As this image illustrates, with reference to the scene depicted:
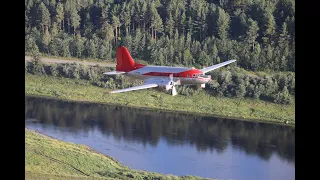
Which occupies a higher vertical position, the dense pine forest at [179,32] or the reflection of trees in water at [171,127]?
the dense pine forest at [179,32]

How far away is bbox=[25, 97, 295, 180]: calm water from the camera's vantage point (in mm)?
6164

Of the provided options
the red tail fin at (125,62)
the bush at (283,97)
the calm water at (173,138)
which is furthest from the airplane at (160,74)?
the bush at (283,97)

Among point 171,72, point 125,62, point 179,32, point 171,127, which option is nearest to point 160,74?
point 171,72

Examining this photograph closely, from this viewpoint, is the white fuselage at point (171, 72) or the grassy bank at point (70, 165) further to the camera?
the grassy bank at point (70, 165)

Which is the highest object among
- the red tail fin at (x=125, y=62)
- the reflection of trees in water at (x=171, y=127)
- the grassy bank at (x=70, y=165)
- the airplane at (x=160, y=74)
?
the red tail fin at (x=125, y=62)

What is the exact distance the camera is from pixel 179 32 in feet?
24.7

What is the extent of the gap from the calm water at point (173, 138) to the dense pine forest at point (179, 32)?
3.16 ft

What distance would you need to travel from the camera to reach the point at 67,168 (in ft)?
18.5

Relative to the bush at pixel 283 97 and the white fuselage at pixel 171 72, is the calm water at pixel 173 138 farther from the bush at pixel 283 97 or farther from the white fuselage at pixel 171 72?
the white fuselage at pixel 171 72

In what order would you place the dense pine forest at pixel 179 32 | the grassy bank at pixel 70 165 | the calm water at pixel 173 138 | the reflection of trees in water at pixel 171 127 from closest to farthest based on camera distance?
the grassy bank at pixel 70 165 < the calm water at pixel 173 138 < the reflection of trees in water at pixel 171 127 < the dense pine forest at pixel 179 32

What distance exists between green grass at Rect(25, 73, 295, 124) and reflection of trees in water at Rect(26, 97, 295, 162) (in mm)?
111

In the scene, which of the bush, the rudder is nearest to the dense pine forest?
the bush

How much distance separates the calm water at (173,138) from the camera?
6164 mm
